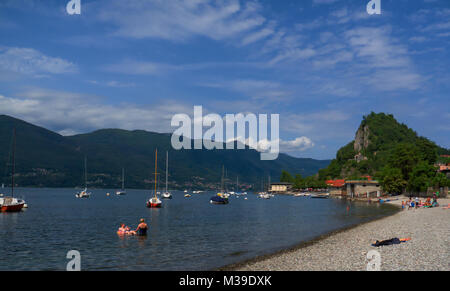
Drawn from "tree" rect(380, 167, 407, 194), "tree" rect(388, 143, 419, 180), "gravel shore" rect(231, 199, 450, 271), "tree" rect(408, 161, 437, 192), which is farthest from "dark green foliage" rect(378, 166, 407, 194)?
"gravel shore" rect(231, 199, 450, 271)

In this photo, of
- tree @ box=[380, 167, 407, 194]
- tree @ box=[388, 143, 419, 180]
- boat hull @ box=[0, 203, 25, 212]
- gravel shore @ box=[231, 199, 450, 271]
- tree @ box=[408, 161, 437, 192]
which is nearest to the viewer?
gravel shore @ box=[231, 199, 450, 271]

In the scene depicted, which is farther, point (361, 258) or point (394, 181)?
point (394, 181)

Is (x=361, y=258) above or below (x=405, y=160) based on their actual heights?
below

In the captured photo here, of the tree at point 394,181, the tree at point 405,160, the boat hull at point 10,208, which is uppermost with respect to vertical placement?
the tree at point 405,160

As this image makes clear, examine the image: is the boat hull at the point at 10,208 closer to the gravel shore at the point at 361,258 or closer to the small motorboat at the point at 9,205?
the small motorboat at the point at 9,205

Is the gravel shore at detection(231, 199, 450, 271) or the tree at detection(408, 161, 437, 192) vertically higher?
the tree at detection(408, 161, 437, 192)

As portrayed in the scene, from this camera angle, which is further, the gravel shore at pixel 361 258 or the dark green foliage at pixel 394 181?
the dark green foliage at pixel 394 181

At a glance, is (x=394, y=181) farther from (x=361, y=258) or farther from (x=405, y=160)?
(x=361, y=258)

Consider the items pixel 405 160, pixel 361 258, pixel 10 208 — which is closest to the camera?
pixel 361 258

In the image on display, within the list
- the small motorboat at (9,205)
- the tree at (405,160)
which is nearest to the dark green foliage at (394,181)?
the tree at (405,160)

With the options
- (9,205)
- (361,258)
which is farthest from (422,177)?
(9,205)

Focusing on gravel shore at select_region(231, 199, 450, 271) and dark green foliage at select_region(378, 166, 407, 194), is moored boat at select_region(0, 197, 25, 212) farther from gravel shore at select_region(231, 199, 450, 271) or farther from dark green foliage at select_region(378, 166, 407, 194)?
dark green foliage at select_region(378, 166, 407, 194)

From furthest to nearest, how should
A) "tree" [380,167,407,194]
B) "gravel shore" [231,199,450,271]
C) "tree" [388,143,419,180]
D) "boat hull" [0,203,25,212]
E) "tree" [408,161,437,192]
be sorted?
"tree" [388,143,419,180], "tree" [380,167,407,194], "tree" [408,161,437,192], "boat hull" [0,203,25,212], "gravel shore" [231,199,450,271]

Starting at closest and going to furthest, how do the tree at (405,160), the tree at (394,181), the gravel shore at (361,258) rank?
1. the gravel shore at (361,258)
2. the tree at (394,181)
3. the tree at (405,160)
